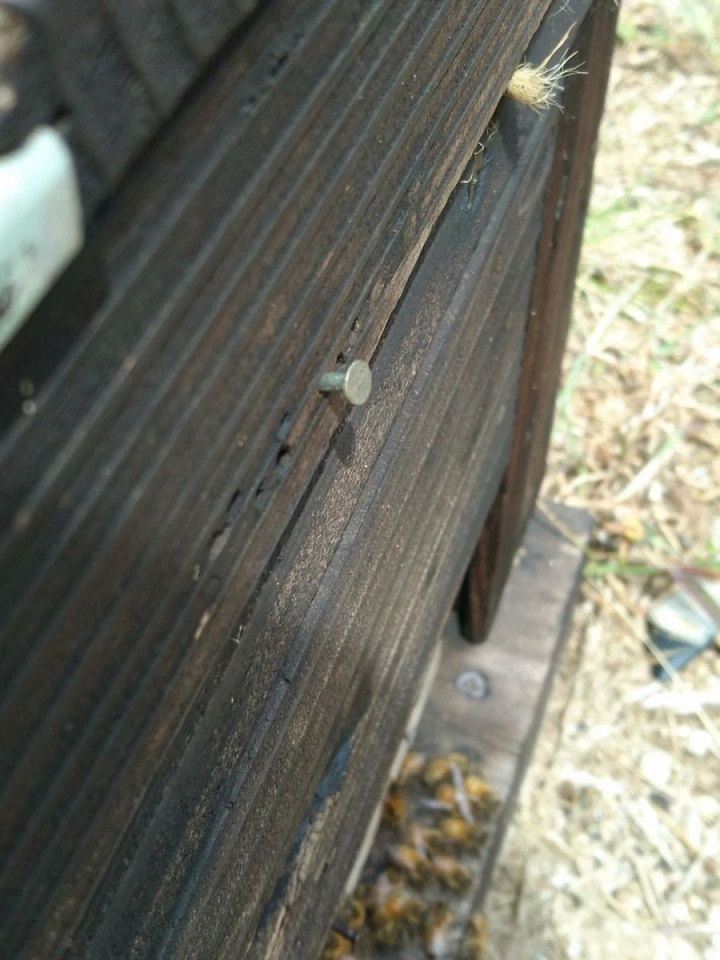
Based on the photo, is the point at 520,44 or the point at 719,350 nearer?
the point at 520,44

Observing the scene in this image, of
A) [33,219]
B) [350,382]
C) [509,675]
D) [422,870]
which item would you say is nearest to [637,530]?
[509,675]

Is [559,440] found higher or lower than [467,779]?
higher

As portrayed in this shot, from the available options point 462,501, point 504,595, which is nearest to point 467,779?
point 504,595

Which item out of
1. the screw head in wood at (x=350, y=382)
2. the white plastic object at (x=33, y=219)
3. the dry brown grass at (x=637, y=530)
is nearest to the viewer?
the white plastic object at (x=33, y=219)

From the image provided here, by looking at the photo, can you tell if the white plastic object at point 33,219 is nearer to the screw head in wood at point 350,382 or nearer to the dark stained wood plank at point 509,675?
the screw head in wood at point 350,382

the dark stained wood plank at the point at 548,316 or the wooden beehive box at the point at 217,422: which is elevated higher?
the dark stained wood plank at the point at 548,316

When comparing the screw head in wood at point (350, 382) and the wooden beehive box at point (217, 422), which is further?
the screw head in wood at point (350, 382)

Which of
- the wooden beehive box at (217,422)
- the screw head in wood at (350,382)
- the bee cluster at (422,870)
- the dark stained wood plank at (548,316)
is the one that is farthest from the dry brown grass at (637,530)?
the screw head in wood at (350,382)

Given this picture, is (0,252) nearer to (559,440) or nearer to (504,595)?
(504,595)

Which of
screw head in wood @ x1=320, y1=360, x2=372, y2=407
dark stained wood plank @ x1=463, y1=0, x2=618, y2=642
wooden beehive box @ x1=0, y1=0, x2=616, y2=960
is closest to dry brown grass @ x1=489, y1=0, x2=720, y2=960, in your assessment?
dark stained wood plank @ x1=463, y1=0, x2=618, y2=642
